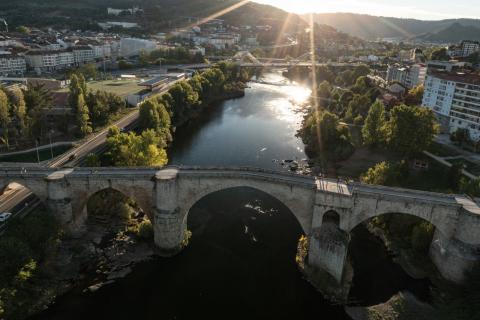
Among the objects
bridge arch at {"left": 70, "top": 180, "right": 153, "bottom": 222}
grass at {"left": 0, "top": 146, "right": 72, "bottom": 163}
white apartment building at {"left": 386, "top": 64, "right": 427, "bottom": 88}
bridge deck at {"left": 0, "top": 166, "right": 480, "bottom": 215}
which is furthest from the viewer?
white apartment building at {"left": 386, "top": 64, "right": 427, "bottom": 88}

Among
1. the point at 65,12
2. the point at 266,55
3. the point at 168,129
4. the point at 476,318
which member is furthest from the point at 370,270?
the point at 65,12

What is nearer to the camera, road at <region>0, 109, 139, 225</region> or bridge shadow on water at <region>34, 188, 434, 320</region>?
bridge shadow on water at <region>34, 188, 434, 320</region>

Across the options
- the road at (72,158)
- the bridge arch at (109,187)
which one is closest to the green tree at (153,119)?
the road at (72,158)

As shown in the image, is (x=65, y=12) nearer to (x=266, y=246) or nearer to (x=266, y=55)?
(x=266, y=55)

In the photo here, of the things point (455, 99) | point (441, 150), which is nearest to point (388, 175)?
point (441, 150)

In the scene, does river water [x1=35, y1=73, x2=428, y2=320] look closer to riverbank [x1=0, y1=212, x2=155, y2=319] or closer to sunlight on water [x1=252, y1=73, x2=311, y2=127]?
riverbank [x1=0, y1=212, x2=155, y2=319]

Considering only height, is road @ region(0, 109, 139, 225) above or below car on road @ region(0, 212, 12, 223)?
above

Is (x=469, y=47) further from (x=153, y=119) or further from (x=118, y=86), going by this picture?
(x=118, y=86)

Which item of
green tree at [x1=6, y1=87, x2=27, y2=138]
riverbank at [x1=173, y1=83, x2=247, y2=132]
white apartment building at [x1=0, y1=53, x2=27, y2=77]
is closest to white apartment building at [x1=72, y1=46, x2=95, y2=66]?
white apartment building at [x1=0, y1=53, x2=27, y2=77]
